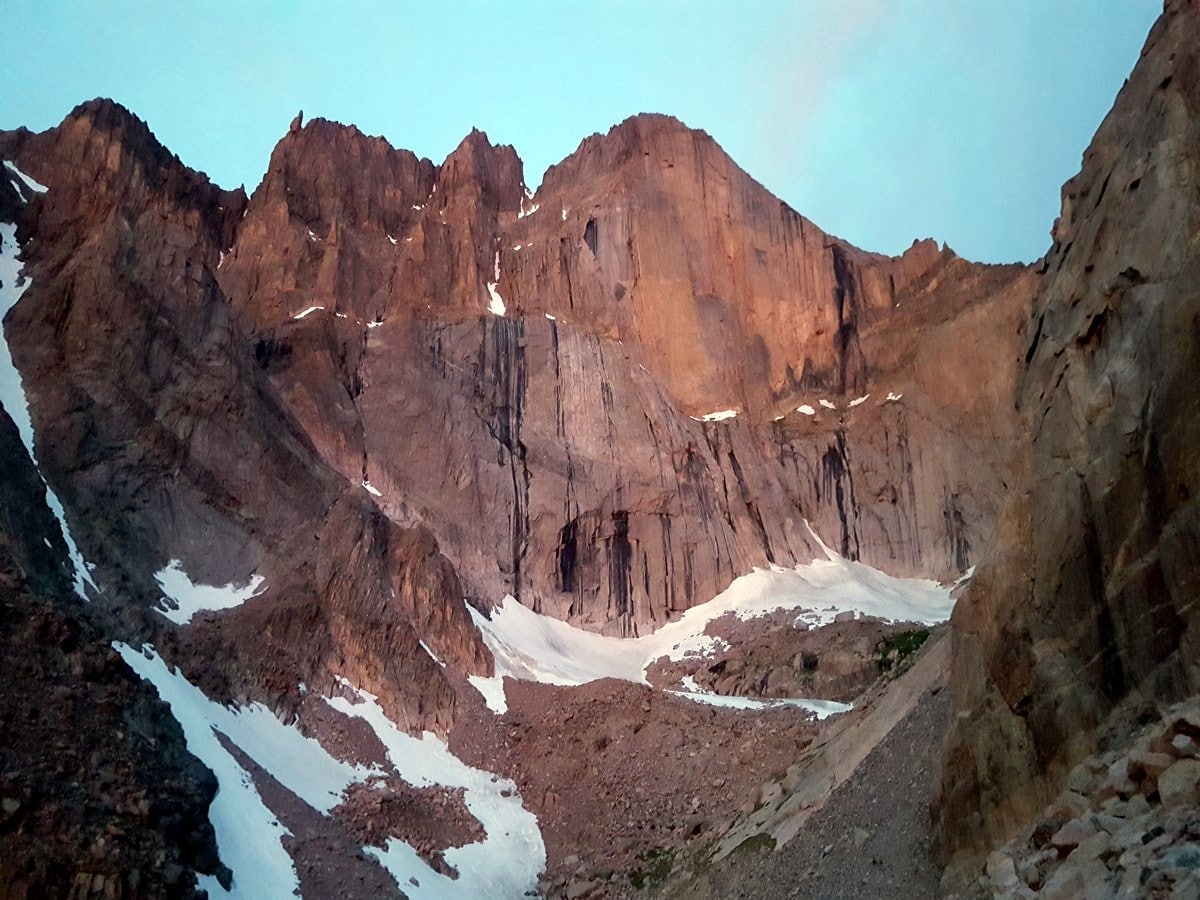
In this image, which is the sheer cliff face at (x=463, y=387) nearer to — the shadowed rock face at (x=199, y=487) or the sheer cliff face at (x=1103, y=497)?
the shadowed rock face at (x=199, y=487)

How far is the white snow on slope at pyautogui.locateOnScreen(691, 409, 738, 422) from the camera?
2479 inches

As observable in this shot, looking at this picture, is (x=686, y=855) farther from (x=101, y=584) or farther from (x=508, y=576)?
(x=508, y=576)

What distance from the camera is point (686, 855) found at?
2695cm

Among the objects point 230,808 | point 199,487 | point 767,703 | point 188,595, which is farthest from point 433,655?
point 230,808

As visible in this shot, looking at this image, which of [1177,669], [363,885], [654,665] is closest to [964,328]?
[654,665]

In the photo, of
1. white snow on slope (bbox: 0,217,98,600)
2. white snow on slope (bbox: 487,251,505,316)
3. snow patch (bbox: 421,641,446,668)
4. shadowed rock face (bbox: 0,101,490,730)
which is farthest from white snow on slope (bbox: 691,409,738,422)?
white snow on slope (bbox: 0,217,98,600)

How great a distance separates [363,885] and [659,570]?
30.0 meters

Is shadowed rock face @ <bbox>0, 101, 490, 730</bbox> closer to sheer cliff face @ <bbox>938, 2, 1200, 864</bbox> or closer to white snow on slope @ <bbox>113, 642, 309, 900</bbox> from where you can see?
white snow on slope @ <bbox>113, 642, 309, 900</bbox>

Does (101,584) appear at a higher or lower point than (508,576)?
lower

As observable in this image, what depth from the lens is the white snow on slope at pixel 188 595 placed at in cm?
3256

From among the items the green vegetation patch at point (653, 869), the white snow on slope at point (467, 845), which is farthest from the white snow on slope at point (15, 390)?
the green vegetation patch at point (653, 869)

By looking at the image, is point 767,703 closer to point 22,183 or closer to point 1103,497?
point 1103,497

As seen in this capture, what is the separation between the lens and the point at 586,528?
178ft

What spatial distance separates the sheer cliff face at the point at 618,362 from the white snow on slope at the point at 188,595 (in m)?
13.5
